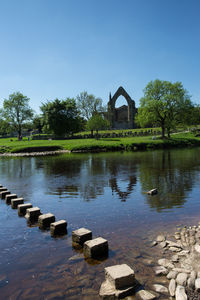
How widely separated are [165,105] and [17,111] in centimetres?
5210

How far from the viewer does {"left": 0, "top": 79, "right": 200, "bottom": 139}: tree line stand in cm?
5288

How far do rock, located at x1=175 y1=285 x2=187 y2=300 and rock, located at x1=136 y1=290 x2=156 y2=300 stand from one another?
434 mm

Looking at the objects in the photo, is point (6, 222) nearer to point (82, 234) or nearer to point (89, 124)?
point (82, 234)

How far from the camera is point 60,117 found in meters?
65.4

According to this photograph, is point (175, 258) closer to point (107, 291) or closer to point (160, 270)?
point (160, 270)

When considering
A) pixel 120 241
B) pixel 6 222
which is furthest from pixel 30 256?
pixel 6 222

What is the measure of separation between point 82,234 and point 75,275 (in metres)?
1.37

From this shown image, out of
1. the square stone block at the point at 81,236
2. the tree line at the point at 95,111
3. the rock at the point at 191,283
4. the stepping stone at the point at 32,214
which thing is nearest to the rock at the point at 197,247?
the rock at the point at 191,283

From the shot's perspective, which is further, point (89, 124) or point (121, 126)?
point (121, 126)

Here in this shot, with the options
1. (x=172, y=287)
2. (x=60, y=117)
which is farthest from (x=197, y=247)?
(x=60, y=117)

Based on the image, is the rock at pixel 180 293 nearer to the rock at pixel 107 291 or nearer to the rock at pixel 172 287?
the rock at pixel 172 287

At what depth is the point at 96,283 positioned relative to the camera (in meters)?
4.50

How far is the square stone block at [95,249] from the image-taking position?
5.43 meters

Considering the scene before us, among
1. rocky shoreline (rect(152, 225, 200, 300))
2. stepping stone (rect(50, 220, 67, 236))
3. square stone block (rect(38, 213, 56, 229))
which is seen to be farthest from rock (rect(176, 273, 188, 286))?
square stone block (rect(38, 213, 56, 229))
